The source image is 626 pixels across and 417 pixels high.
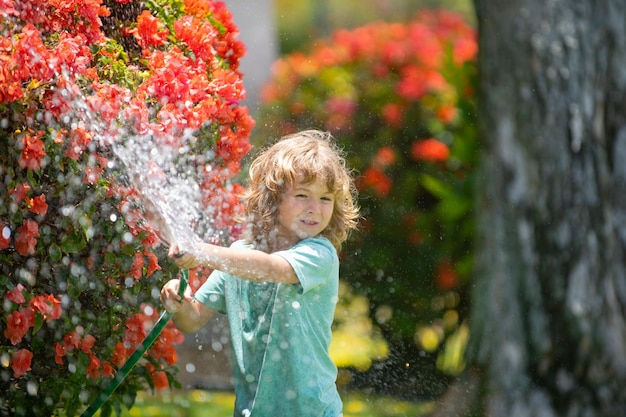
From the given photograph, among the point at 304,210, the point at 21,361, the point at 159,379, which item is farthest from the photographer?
the point at 159,379

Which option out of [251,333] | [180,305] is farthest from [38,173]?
[251,333]

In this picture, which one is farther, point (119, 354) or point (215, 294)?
point (119, 354)

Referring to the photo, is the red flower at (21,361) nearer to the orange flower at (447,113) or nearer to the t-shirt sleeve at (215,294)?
the t-shirt sleeve at (215,294)

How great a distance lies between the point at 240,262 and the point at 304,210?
0.98 ft

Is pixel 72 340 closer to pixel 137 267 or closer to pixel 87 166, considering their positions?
pixel 137 267

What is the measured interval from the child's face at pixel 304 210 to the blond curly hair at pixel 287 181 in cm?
2

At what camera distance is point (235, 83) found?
312cm

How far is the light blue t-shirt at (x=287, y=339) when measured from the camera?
8.38 feet

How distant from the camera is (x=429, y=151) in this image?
16.8ft

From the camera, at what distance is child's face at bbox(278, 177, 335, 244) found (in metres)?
2.67

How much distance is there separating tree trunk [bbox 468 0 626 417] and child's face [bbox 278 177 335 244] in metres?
2.47

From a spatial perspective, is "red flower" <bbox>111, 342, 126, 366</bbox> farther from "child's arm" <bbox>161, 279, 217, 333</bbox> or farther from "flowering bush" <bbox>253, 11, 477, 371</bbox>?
"flowering bush" <bbox>253, 11, 477, 371</bbox>

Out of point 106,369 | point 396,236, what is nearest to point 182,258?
point 106,369

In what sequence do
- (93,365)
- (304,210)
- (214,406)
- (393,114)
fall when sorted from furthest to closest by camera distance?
(393,114)
(214,406)
(93,365)
(304,210)
